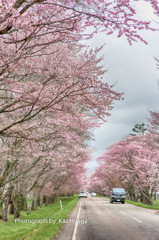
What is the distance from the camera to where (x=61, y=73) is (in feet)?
18.6

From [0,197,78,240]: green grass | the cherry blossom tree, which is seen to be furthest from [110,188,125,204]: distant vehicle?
[0,197,78,240]: green grass

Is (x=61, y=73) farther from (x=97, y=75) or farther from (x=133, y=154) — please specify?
(x=133, y=154)

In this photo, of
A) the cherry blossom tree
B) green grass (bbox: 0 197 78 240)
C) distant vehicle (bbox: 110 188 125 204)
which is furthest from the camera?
distant vehicle (bbox: 110 188 125 204)

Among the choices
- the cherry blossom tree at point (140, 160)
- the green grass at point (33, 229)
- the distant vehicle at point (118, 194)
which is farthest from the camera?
the distant vehicle at point (118, 194)

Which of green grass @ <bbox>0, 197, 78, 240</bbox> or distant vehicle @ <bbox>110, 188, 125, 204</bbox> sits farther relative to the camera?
distant vehicle @ <bbox>110, 188, 125, 204</bbox>

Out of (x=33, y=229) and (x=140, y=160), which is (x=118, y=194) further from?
(x=33, y=229)

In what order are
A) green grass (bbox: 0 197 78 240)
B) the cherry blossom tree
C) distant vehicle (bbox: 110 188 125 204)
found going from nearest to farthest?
green grass (bbox: 0 197 78 240)
the cherry blossom tree
distant vehicle (bbox: 110 188 125 204)

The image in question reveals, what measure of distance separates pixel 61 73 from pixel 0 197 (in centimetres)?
1222

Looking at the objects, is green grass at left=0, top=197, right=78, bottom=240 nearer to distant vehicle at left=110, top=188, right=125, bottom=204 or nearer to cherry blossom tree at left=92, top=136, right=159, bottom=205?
distant vehicle at left=110, top=188, right=125, bottom=204

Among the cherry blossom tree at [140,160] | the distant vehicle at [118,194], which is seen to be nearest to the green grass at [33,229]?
the distant vehicle at [118,194]

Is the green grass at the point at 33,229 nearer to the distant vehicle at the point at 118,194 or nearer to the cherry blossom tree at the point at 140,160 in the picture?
the distant vehicle at the point at 118,194

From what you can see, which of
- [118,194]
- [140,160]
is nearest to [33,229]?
[118,194]

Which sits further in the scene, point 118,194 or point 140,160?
point 118,194

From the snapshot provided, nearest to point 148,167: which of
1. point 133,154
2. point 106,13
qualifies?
point 133,154
